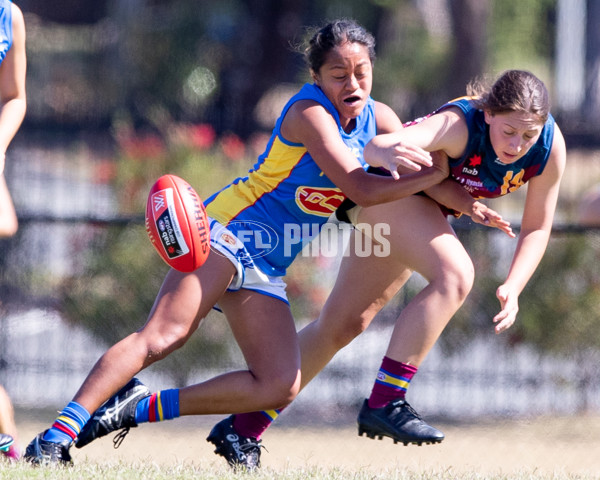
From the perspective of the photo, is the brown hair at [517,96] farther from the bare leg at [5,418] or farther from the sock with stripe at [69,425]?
the bare leg at [5,418]

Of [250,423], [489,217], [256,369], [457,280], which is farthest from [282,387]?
[489,217]

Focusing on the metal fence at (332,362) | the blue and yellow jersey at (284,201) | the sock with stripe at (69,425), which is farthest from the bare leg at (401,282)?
the metal fence at (332,362)

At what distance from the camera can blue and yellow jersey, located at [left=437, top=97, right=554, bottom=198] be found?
13.8 ft

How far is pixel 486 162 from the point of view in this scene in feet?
14.0

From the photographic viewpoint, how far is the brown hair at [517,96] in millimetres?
4039

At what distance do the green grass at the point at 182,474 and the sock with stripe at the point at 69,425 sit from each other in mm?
130

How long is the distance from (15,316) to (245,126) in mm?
Answer: 3333

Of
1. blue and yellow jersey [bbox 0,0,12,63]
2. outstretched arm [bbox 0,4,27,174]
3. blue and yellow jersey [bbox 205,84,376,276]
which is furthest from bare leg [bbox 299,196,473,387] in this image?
blue and yellow jersey [bbox 0,0,12,63]

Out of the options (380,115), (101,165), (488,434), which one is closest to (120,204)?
(101,165)

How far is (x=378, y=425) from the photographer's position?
420cm

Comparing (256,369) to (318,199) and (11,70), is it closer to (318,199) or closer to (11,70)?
(318,199)

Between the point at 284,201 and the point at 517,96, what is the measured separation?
1.06m

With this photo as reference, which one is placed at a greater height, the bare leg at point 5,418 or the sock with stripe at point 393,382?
the sock with stripe at point 393,382

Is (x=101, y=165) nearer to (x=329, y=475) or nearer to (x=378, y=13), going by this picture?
(x=329, y=475)
